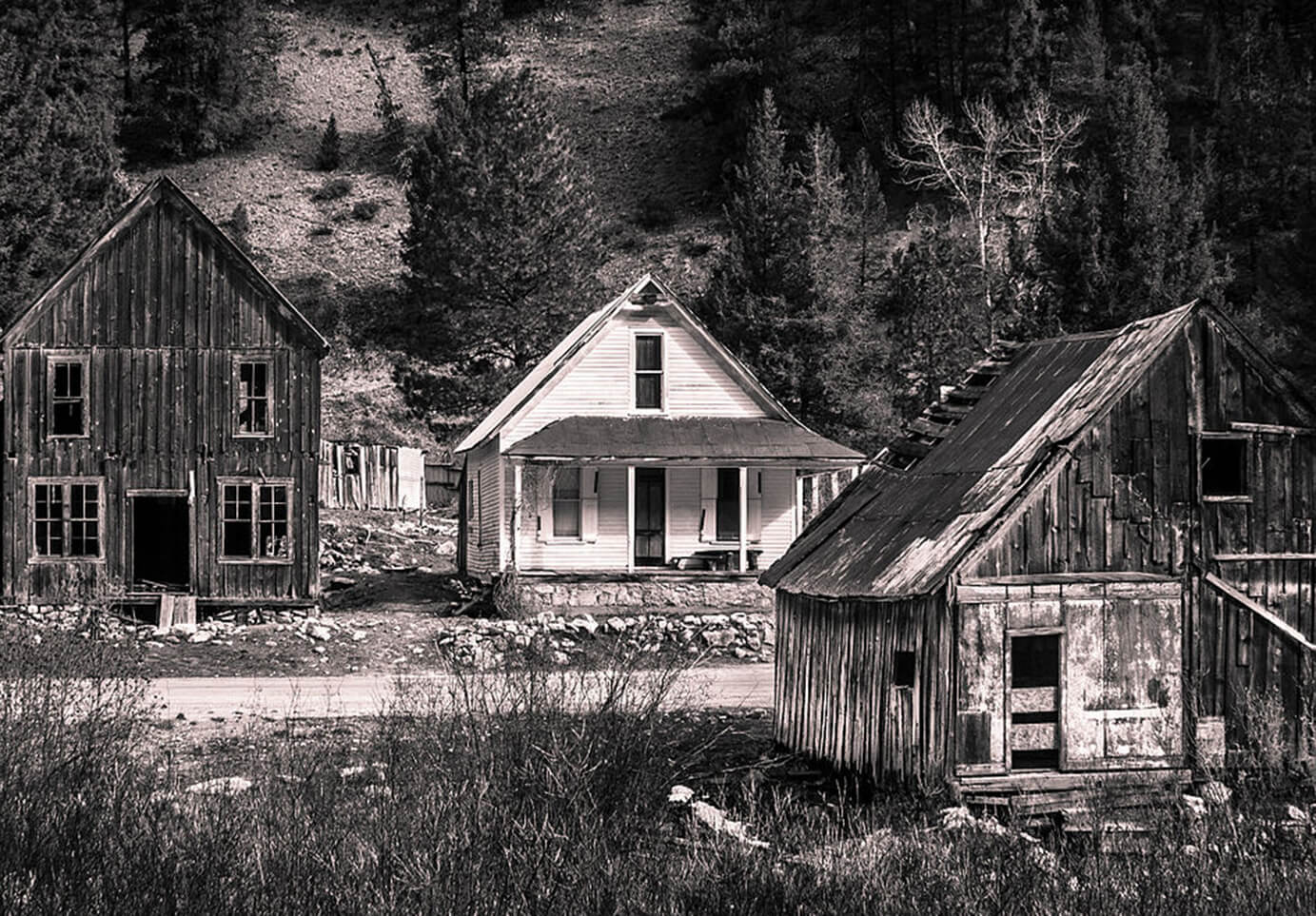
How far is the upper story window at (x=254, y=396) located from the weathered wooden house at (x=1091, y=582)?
16.2m

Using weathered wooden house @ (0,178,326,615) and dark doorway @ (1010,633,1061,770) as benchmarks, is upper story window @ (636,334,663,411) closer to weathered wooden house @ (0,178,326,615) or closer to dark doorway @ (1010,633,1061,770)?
weathered wooden house @ (0,178,326,615)

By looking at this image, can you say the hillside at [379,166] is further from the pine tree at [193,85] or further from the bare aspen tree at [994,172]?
the bare aspen tree at [994,172]

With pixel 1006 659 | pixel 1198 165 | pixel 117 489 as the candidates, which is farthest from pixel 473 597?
pixel 1198 165

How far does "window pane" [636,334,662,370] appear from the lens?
4141 centimetres

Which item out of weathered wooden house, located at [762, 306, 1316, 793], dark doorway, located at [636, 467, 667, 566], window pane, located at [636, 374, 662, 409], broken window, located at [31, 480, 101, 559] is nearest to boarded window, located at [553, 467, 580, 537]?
dark doorway, located at [636, 467, 667, 566]

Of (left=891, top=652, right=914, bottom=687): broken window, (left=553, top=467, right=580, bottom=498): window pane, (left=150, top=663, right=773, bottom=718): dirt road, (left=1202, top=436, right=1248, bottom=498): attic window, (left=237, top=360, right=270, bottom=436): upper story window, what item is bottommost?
(left=150, top=663, right=773, bottom=718): dirt road

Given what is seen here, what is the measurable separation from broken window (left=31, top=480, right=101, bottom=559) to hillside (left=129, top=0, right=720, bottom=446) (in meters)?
33.4

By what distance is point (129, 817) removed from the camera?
15703mm

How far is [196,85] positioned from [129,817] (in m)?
90.3

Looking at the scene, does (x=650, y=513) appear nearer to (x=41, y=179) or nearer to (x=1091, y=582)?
(x=1091, y=582)

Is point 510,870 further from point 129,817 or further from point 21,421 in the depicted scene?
point 21,421

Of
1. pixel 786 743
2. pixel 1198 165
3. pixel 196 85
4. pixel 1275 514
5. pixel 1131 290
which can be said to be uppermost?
pixel 196 85

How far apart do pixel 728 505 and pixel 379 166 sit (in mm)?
64326

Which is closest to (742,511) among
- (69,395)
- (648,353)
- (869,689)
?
(648,353)
